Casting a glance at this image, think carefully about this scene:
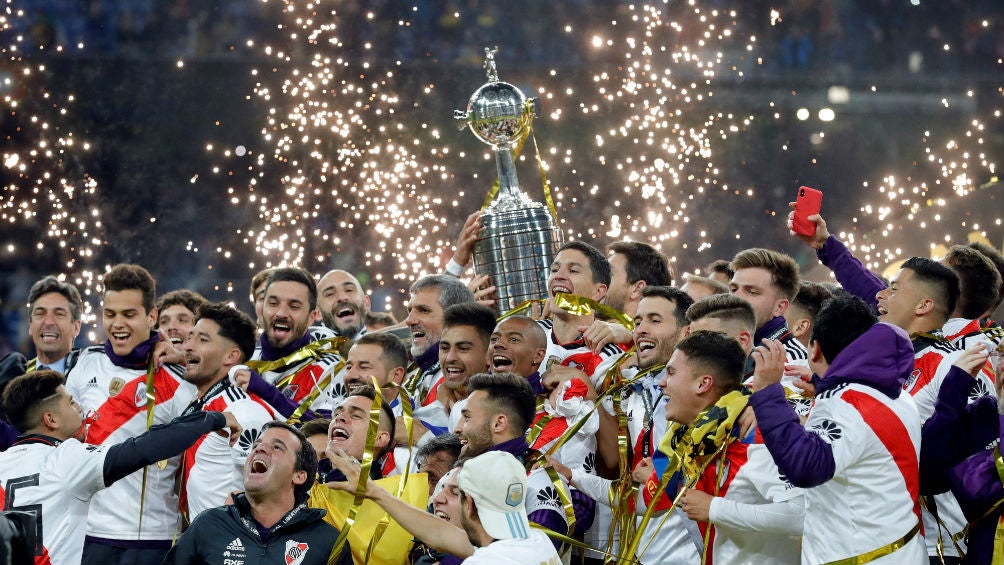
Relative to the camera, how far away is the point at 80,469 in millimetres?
4863

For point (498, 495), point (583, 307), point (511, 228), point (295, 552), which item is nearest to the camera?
point (498, 495)

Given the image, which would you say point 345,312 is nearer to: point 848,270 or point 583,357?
point 583,357

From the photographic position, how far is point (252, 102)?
38.7ft

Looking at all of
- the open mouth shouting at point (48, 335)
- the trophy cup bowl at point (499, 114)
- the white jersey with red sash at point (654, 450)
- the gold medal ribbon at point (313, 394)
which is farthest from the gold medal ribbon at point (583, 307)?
→ the open mouth shouting at point (48, 335)

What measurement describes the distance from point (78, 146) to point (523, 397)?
28.4 feet

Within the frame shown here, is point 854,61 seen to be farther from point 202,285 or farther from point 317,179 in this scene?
point 202,285

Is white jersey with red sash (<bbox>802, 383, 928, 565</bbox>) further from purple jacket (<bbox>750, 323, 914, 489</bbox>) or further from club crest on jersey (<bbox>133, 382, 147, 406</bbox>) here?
club crest on jersey (<bbox>133, 382, 147, 406</bbox>)

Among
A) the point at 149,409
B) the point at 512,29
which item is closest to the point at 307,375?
the point at 149,409

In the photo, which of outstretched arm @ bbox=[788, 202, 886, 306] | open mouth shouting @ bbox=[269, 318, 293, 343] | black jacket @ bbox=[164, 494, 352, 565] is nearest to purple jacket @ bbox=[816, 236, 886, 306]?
outstretched arm @ bbox=[788, 202, 886, 306]

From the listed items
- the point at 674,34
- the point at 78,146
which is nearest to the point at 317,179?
the point at 78,146

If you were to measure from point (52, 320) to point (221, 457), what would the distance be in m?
2.09

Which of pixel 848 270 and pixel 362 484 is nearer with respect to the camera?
pixel 362 484

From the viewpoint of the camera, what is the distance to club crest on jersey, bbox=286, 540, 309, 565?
13.2ft

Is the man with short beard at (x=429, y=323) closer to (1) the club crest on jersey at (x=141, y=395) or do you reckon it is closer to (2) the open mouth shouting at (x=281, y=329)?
(2) the open mouth shouting at (x=281, y=329)
